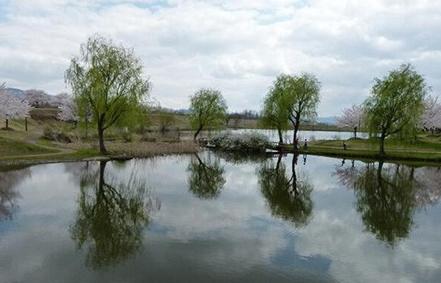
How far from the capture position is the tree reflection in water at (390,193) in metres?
20.9

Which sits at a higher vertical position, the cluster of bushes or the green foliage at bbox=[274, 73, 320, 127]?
the green foliage at bbox=[274, 73, 320, 127]

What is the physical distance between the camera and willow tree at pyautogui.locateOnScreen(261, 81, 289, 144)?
6488 centimetres

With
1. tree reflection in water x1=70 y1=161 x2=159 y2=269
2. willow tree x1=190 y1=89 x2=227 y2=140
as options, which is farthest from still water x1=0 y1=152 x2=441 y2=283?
willow tree x1=190 y1=89 x2=227 y2=140

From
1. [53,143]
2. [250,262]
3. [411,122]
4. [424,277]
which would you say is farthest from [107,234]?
[411,122]

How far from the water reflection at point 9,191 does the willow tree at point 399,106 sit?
3708cm

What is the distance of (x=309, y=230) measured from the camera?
19547 millimetres

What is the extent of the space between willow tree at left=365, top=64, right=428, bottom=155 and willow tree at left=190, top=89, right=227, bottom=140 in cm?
2906

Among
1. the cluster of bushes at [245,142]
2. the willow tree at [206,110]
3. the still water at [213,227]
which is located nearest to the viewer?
the still water at [213,227]

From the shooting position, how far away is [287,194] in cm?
2855

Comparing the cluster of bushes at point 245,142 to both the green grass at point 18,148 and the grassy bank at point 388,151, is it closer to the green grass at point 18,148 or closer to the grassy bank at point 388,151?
the grassy bank at point 388,151

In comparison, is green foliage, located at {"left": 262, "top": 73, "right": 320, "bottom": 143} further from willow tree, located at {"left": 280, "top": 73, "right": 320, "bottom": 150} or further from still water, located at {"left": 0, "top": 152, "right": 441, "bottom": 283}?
still water, located at {"left": 0, "top": 152, "right": 441, "bottom": 283}

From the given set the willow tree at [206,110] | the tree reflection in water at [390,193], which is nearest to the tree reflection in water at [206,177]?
the tree reflection in water at [390,193]

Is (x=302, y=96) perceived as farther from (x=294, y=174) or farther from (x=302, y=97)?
(x=294, y=174)

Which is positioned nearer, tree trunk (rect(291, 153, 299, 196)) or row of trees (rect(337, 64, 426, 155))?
tree trunk (rect(291, 153, 299, 196))
